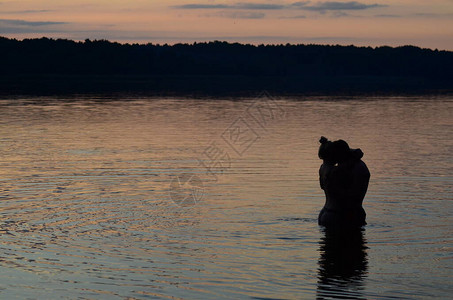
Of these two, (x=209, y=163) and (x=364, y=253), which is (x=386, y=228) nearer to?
(x=364, y=253)

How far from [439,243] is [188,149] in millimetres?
16051

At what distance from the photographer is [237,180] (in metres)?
22.6

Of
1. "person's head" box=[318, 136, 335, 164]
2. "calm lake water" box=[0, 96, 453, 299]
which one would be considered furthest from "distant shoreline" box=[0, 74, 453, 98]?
"person's head" box=[318, 136, 335, 164]

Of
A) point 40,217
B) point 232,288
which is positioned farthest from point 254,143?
point 232,288

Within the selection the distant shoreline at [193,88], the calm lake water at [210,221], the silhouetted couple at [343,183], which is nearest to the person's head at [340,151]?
the silhouetted couple at [343,183]

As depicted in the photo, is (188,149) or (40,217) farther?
(188,149)

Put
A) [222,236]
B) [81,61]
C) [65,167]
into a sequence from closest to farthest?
1. [222,236]
2. [65,167]
3. [81,61]

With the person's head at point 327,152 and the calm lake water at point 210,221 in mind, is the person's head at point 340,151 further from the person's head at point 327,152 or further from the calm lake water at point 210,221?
the calm lake water at point 210,221

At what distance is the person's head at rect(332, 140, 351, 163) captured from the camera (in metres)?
16.6
